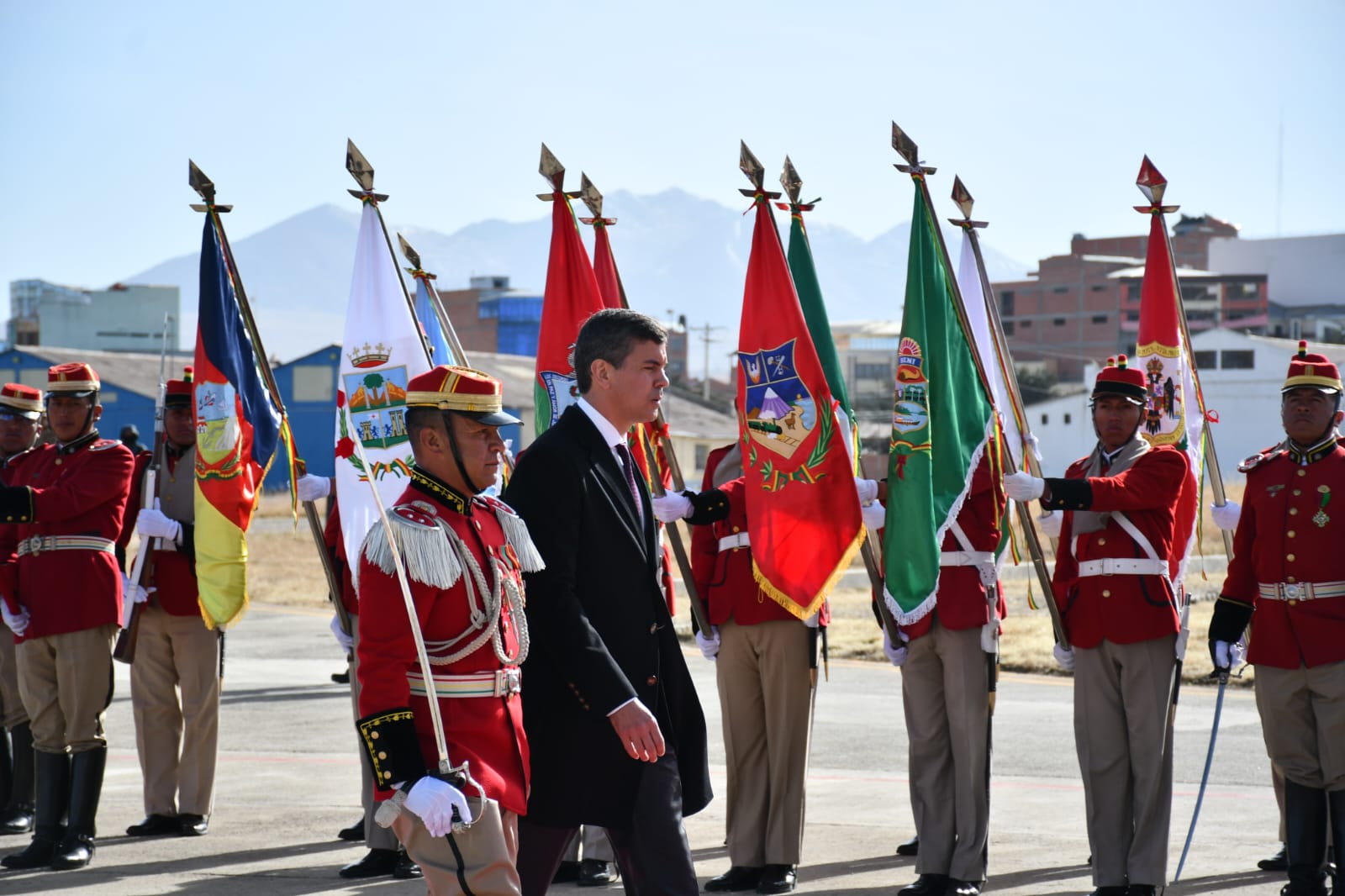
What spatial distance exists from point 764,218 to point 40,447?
3.82 meters

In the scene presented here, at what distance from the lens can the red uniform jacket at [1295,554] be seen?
669 centimetres

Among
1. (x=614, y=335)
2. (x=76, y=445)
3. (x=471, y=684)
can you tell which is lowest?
(x=471, y=684)

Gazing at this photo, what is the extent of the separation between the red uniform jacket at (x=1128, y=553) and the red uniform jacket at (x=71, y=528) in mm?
4451

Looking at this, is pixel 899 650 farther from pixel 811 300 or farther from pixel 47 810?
pixel 47 810

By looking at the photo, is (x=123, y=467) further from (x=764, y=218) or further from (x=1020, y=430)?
(x=1020, y=430)

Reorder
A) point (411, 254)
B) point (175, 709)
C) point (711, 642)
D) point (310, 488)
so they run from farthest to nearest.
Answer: point (411, 254)
point (175, 709)
point (310, 488)
point (711, 642)

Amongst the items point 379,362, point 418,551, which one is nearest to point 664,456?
Result: point 379,362

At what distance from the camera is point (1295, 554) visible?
6828 millimetres

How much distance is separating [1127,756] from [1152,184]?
8.42 feet

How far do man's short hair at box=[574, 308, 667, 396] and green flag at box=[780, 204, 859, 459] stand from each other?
2611mm

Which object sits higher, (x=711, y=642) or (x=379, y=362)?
(x=379, y=362)

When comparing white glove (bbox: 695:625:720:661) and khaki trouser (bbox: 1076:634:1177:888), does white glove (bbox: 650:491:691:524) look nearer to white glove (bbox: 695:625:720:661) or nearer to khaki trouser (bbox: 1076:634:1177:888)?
white glove (bbox: 695:625:720:661)

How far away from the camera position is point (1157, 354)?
7.64 metres

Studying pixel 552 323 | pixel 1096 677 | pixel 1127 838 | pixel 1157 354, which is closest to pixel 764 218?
pixel 552 323
